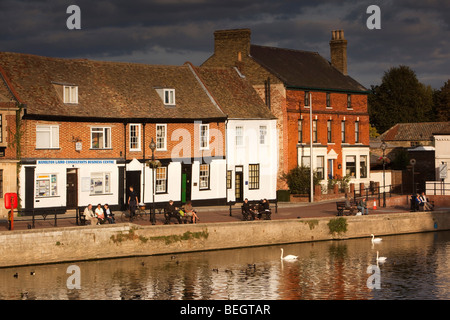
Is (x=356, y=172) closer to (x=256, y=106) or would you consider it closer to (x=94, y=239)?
(x=256, y=106)

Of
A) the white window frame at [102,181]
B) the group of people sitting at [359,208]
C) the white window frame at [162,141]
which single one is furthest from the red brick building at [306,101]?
the white window frame at [102,181]

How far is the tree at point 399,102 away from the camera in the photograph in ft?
380

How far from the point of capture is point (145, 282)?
35.4 meters

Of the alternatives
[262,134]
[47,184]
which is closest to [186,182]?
[262,134]

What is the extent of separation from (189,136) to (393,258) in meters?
18.3

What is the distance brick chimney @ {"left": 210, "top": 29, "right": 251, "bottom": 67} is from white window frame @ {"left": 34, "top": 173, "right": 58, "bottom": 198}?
67.9ft

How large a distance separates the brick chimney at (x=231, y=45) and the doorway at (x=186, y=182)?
41.9 ft

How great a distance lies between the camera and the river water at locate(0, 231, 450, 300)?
110 feet

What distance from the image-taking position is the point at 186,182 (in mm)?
55156

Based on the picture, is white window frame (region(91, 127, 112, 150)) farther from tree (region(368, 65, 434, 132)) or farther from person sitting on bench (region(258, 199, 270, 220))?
tree (region(368, 65, 434, 132))

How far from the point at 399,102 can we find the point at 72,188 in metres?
76.5

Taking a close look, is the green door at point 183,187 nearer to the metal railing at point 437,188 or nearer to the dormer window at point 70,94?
the dormer window at point 70,94

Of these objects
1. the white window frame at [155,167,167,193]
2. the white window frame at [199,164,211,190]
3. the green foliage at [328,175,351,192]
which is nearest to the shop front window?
the white window frame at [155,167,167,193]

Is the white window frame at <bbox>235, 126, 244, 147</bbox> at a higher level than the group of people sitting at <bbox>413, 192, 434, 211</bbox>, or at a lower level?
higher
